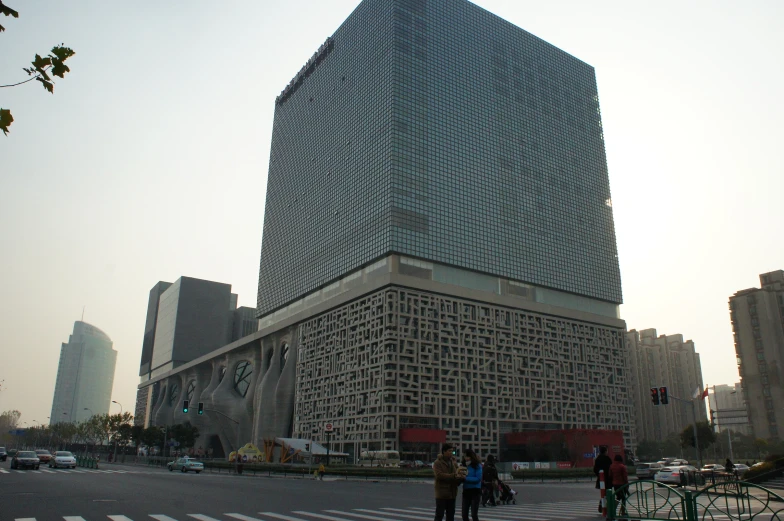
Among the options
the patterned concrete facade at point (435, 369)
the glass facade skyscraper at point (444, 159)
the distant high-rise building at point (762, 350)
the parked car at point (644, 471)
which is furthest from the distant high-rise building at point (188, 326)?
the parked car at point (644, 471)

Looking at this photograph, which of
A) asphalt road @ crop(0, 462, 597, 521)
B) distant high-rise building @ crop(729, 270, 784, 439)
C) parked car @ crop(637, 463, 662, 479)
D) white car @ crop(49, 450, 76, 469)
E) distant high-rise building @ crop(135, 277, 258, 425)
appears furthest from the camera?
distant high-rise building @ crop(135, 277, 258, 425)

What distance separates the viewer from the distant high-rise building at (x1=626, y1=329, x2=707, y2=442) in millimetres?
158750

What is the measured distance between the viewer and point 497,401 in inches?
3123

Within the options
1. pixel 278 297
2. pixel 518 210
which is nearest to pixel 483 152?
pixel 518 210

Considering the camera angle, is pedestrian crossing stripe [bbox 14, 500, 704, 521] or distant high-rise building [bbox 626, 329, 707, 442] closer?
pedestrian crossing stripe [bbox 14, 500, 704, 521]

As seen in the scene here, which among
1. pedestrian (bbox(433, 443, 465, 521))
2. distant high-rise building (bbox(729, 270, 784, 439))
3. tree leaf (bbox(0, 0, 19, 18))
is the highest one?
distant high-rise building (bbox(729, 270, 784, 439))

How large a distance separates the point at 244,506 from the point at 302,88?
103 metres

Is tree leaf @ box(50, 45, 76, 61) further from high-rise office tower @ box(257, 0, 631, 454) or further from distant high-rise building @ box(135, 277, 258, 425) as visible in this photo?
distant high-rise building @ box(135, 277, 258, 425)

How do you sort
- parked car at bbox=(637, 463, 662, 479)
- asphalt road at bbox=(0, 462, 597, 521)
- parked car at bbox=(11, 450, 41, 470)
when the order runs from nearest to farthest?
asphalt road at bbox=(0, 462, 597, 521) → parked car at bbox=(637, 463, 662, 479) → parked car at bbox=(11, 450, 41, 470)

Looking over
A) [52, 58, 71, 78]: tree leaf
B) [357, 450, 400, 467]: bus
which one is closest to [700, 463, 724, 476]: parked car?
[357, 450, 400, 467]: bus

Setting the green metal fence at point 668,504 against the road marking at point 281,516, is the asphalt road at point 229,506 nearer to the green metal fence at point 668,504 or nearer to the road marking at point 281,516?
the road marking at point 281,516

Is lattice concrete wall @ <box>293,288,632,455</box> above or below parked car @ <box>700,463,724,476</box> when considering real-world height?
above

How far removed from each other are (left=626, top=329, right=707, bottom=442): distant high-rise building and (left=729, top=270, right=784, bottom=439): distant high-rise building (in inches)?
1154

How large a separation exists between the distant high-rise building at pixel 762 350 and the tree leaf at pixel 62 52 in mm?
137890
